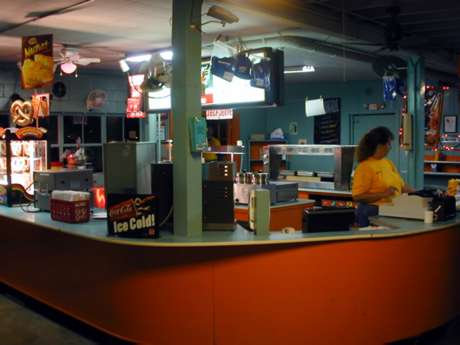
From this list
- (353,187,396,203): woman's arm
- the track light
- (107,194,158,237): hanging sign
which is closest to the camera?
(107,194,158,237): hanging sign

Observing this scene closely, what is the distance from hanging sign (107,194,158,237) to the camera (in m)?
4.51

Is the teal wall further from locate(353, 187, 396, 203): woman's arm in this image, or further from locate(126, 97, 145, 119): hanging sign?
locate(353, 187, 396, 203): woman's arm

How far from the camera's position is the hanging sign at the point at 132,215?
4.51 metres

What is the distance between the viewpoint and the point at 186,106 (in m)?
4.61

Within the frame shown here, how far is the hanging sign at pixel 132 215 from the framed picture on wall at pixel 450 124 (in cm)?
1017

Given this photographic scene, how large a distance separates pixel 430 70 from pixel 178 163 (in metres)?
8.07

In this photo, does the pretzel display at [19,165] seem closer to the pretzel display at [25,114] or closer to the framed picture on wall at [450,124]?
the pretzel display at [25,114]

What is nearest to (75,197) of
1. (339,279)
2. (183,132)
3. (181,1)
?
(183,132)

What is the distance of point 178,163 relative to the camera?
4676 millimetres

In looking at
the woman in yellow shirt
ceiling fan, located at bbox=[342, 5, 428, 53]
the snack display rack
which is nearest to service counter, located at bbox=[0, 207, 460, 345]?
the woman in yellow shirt

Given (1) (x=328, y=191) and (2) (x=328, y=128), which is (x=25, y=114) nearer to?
(1) (x=328, y=191)

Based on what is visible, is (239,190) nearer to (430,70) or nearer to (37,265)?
(37,265)

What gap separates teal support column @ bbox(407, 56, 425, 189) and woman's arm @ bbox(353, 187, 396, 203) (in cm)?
357

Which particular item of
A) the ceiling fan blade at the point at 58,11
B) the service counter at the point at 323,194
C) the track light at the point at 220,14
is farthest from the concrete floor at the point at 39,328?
the service counter at the point at 323,194
